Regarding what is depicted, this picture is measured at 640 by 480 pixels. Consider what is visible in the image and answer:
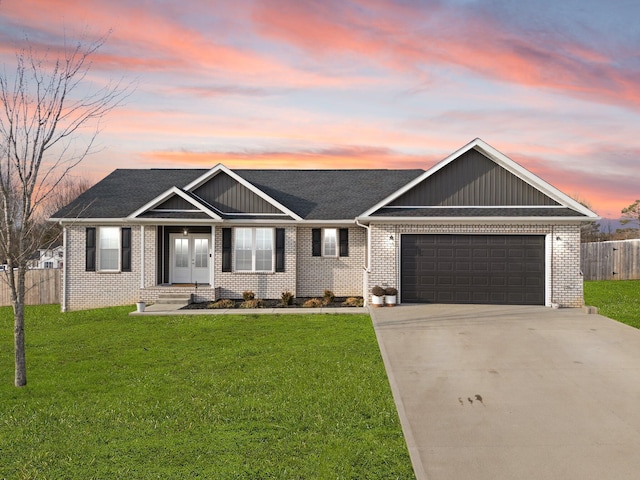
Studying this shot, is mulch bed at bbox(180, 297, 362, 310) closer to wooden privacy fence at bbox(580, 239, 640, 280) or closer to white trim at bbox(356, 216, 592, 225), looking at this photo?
white trim at bbox(356, 216, 592, 225)

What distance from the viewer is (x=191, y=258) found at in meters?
20.4

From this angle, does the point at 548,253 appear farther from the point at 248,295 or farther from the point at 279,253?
the point at 248,295

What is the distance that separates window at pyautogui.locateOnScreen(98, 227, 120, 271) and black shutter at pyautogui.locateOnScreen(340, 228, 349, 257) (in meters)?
9.16

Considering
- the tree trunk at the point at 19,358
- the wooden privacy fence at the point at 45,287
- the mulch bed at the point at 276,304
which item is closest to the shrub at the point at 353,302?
the mulch bed at the point at 276,304

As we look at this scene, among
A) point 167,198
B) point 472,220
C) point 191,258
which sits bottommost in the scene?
point 191,258

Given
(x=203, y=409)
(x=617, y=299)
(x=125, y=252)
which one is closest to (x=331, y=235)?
(x=125, y=252)

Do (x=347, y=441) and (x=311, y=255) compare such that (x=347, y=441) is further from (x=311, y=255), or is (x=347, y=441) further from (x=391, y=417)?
(x=311, y=255)

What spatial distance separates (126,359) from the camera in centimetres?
1039

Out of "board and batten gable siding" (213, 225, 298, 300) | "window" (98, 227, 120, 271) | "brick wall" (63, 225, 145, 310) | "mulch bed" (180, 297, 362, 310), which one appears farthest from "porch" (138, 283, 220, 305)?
"window" (98, 227, 120, 271)

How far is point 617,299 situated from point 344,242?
12.0 meters

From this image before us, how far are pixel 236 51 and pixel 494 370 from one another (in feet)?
44.0

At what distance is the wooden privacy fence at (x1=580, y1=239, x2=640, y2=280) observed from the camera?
29.8m

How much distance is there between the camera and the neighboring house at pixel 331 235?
16906 millimetres

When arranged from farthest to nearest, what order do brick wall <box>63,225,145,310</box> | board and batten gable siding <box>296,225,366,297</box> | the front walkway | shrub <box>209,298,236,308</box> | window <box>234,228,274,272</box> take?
board and batten gable siding <box>296,225,366,297</box>, brick wall <box>63,225,145,310</box>, window <box>234,228,274,272</box>, shrub <box>209,298,236,308</box>, the front walkway
